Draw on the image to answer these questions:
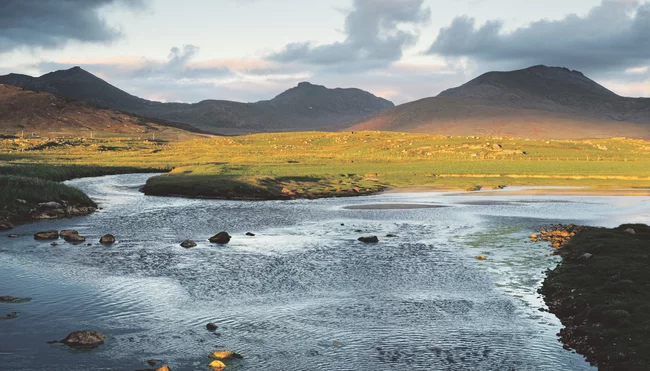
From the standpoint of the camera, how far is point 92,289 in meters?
34.4

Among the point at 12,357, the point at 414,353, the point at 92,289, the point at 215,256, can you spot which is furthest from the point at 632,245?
the point at 12,357

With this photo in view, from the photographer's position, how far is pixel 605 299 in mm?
29938

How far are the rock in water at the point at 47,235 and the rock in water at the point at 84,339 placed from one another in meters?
28.7

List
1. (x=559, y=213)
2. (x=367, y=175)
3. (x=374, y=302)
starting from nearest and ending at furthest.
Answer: (x=374, y=302) → (x=559, y=213) → (x=367, y=175)

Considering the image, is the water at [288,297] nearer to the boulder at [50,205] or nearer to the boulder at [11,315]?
the boulder at [11,315]

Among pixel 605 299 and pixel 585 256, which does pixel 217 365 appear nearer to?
pixel 605 299

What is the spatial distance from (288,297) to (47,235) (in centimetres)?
2859

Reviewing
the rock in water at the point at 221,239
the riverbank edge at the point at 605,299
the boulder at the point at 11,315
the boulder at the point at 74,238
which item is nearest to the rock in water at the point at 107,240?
the boulder at the point at 74,238

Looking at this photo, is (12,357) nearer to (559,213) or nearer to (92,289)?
(92,289)

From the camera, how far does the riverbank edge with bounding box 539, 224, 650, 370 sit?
78.1 ft

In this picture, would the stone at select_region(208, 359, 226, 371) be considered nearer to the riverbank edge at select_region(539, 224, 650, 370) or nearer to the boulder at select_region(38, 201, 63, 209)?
the riverbank edge at select_region(539, 224, 650, 370)

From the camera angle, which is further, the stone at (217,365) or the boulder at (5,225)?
the boulder at (5,225)

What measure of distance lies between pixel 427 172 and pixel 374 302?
4482 inches

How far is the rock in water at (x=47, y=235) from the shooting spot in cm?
5072
